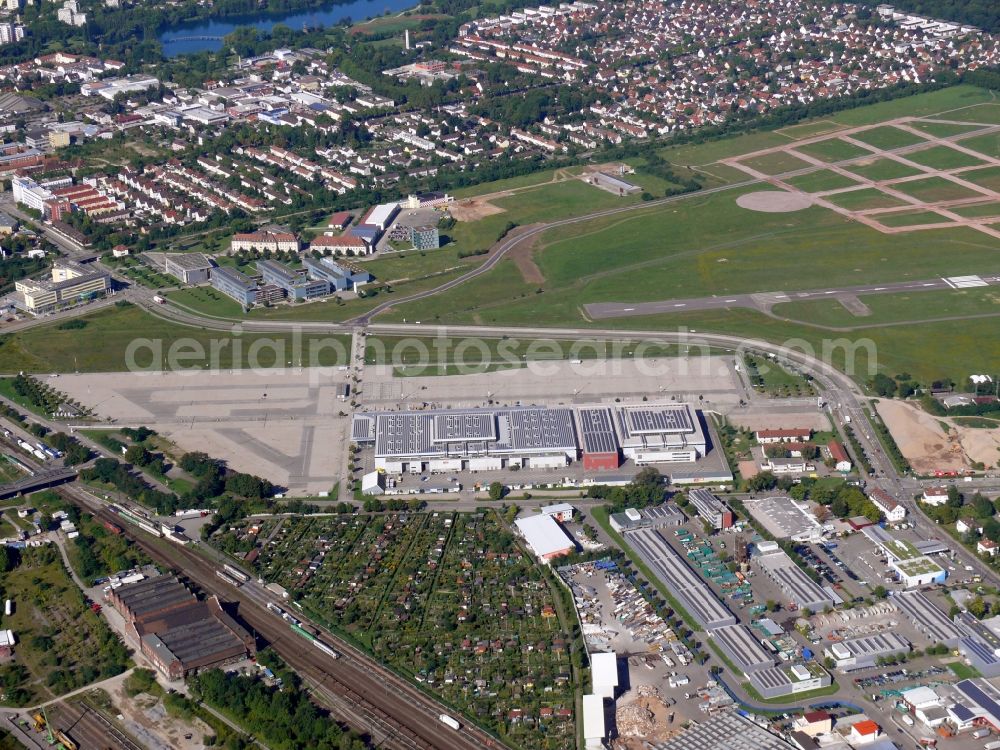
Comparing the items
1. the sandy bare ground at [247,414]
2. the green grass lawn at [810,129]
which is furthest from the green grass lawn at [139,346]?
the green grass lawn at [810,129]

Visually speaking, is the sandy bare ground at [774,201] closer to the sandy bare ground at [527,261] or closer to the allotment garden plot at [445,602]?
the sandy bare ground at [527,261]

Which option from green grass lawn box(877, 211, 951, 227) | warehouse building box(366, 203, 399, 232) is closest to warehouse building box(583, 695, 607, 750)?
warehouse building box(366, 203, 399, 232)

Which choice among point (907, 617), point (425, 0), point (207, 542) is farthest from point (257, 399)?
point (425, 0)

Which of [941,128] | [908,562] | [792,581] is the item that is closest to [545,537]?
[792,581]

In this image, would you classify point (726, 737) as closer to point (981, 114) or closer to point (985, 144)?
point (985, 144)

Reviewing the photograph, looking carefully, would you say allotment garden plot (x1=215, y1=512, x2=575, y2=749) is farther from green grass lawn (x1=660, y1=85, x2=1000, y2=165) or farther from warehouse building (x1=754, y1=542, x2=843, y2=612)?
green grass lawn (x1=660, y1=85, x2=1000, y2=165)

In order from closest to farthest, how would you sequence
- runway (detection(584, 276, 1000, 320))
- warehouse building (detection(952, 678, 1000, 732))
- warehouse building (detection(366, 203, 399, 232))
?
1. warehouse building (detection(952, 678, 1000, 732))
2. runway (detection(584, 276, 1000, 320))
3. warehouse building (detection(366, 203, 399, 232))

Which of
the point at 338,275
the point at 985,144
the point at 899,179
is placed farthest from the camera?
the point at 985,144
